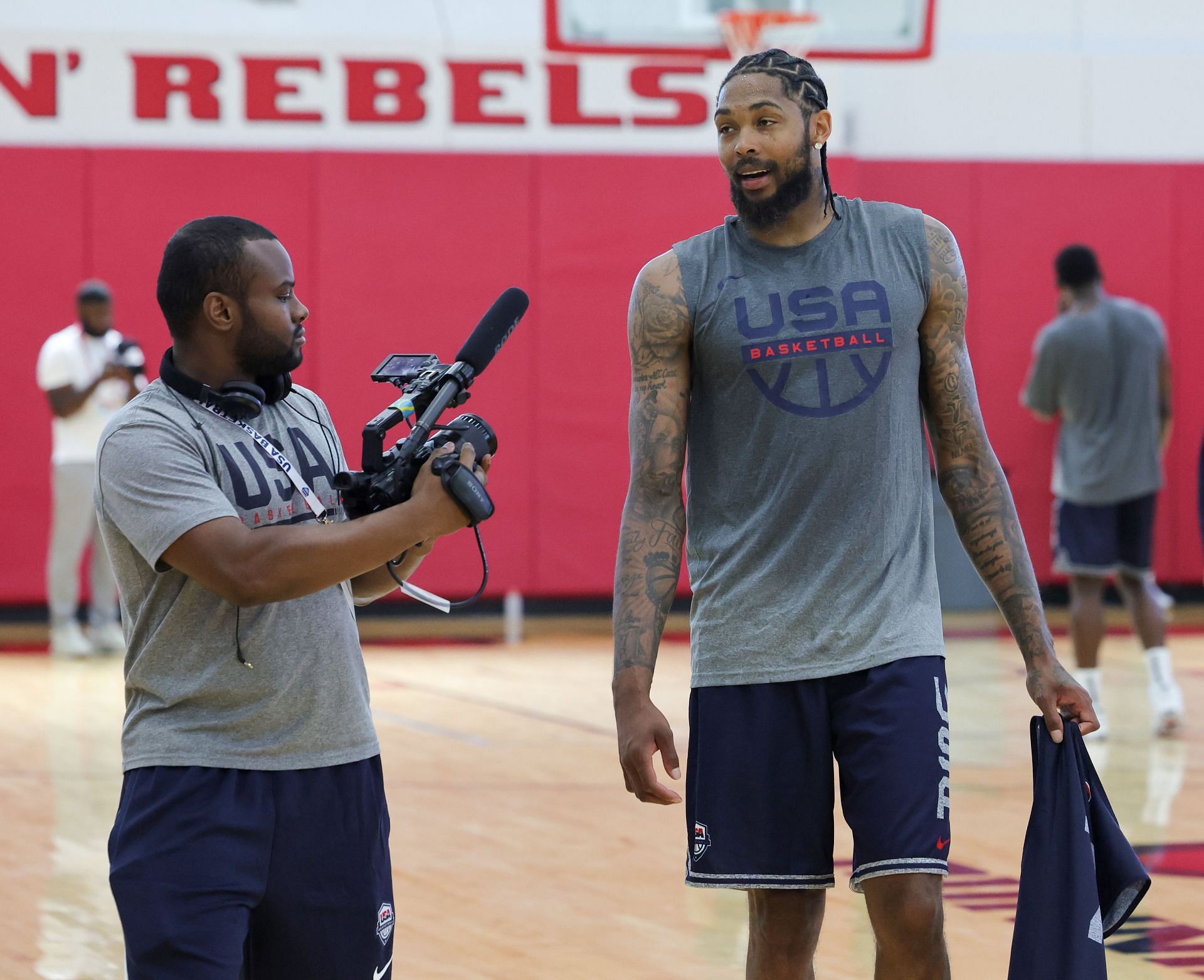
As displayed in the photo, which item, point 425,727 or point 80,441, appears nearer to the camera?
point 425,727

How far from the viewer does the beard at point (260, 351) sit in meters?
2.70

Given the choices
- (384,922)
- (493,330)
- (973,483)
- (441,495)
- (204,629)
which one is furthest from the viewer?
(973,483)

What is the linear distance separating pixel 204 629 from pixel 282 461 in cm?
27

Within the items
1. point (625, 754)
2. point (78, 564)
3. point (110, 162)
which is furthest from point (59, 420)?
point (625, 754)

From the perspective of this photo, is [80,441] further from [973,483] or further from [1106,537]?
[973,483]

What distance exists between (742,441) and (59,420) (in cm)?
785

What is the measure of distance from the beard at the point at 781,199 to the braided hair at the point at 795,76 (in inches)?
1.6

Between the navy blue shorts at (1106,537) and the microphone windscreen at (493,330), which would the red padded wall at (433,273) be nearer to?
the navy blue shorts at (1106,537)

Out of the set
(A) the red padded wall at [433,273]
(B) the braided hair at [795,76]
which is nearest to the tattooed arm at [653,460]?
(B) the braided hair at [795,76]

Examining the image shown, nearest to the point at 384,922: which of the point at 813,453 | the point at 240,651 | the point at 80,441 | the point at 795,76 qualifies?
the point at 240,651

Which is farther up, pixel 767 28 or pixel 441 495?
pixel 767 28

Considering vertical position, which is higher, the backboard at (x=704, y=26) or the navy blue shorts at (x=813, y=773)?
the backboard at (x=704, y=26)

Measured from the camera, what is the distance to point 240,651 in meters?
2.64

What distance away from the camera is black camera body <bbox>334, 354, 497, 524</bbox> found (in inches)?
99.7
